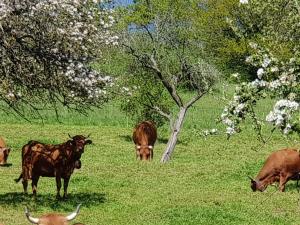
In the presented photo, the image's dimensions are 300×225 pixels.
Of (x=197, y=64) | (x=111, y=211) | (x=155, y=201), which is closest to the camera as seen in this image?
(x=111, y=211)

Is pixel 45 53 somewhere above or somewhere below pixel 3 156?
above

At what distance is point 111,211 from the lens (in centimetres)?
1816

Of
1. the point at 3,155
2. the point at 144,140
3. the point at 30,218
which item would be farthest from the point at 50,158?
the point at 144,140

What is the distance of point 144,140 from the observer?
3203 centimetres

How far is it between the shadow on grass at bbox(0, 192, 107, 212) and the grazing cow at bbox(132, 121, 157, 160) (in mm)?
10749

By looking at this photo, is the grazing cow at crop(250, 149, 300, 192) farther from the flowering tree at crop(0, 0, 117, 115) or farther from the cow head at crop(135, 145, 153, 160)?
the cow head at crop(135, 145, 153, 160)

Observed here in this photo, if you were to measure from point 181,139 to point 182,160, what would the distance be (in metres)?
9.11

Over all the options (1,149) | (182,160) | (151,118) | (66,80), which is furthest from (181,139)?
(66,80)

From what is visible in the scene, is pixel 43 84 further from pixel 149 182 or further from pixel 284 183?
pixel 284 183

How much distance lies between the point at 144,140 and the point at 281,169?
10.4 meters

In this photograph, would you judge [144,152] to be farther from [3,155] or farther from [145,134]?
[3,155]

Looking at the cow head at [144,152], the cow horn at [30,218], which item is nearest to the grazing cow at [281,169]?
the cow head at [144,152]

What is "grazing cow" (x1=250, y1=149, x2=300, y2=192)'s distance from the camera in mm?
22781

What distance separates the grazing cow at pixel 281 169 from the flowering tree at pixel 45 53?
763 centimetres
